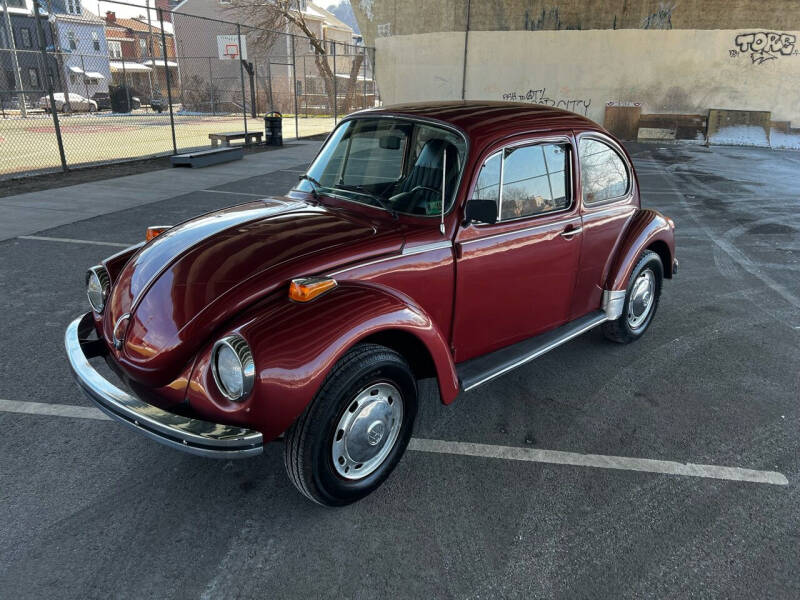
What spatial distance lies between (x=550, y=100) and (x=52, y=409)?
2231 centimetres

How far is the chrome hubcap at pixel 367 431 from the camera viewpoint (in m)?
2.67

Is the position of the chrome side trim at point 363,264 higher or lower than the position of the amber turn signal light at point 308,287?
higher

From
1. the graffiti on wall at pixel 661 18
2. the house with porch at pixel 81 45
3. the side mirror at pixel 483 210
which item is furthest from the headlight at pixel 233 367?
the house with porch at pixel 81 45

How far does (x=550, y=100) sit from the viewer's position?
22.4 meters

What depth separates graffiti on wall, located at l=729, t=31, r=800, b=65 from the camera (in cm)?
2001

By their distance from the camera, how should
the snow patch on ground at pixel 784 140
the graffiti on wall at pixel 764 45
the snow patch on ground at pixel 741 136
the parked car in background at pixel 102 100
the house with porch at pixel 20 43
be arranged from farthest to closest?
the parked car in background at pixel 102 100
the house with porch at pixel 20 43
the graffiti on wall at pixel 764 45
the snow patch on ground at pixel 741 136
the snow patch on ground at pixel 784 140

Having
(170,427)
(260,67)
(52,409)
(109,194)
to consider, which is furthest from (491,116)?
(260,67)

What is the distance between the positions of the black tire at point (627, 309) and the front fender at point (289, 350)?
101 inches

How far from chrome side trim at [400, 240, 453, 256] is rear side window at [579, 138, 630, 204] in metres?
1.39

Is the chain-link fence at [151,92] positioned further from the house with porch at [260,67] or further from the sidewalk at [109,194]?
the sidewalk at [109,194]

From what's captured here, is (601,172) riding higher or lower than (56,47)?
lower

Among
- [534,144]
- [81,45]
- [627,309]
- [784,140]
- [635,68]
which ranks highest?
[81,45]

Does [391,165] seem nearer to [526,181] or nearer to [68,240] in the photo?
[526,181]

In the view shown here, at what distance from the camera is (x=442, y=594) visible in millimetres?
2322
